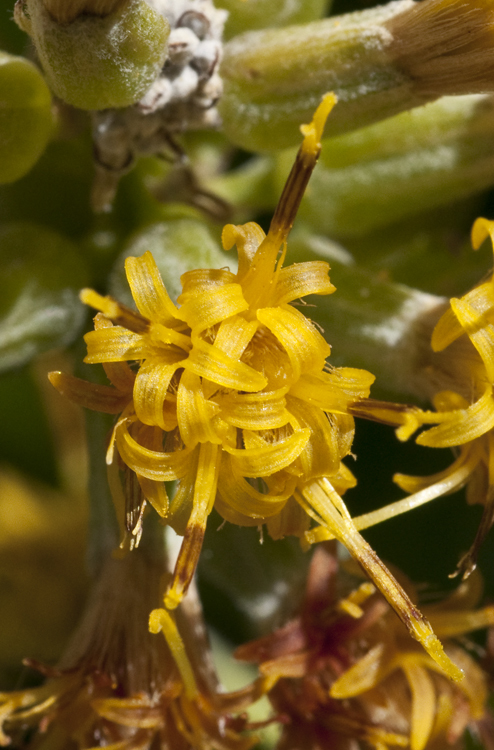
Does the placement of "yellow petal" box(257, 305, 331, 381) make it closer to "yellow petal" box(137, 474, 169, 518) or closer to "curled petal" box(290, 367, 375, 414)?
"curled petal" box(290, 367, 375, 414)

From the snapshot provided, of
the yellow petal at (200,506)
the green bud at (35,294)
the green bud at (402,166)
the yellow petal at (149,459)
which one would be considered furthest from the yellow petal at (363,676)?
the green bud at (402,166)

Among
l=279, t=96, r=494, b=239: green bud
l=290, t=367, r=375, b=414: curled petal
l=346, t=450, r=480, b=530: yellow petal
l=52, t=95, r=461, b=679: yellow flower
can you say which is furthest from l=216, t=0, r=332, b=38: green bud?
l=346, t=450, r=480, b=530: yellow petal

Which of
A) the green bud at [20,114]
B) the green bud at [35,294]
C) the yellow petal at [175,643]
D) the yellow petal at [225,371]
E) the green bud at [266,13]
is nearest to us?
the yellow petal at [225,371]

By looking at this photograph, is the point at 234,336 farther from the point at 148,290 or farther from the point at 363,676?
the point at 363,676

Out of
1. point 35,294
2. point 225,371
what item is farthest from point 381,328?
point 35,294

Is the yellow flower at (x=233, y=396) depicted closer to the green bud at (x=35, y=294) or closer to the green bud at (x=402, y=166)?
the green bud at (x=35, y=294)

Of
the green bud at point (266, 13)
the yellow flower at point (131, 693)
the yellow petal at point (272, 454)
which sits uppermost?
the green bud at point (266, 13)
